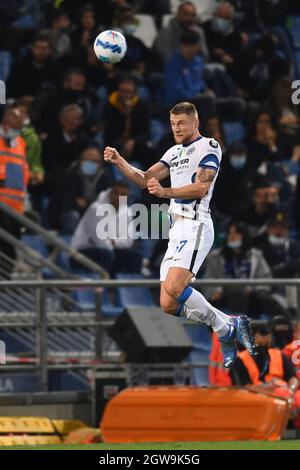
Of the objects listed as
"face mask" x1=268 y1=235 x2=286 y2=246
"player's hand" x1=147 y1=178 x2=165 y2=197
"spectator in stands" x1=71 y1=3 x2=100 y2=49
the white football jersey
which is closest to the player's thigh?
the white football jersey

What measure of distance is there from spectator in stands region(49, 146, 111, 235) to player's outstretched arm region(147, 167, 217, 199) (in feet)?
19.8

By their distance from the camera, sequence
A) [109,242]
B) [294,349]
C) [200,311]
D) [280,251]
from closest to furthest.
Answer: [200,311] < [294,349] < [109,242] < [280,251]

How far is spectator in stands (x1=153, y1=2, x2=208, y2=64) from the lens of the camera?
21422 mm

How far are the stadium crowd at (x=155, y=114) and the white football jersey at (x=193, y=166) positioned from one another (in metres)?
4.36

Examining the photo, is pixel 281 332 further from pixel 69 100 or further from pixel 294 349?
pixel 69 100

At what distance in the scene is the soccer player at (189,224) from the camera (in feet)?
39.7

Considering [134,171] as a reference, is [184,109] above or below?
above

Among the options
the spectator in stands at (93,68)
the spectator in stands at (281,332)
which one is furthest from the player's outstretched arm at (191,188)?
the spectator in stands at (93,68)

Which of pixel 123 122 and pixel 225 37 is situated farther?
pixel 225 37

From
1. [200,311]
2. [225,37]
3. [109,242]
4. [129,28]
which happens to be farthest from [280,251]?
[200,311]

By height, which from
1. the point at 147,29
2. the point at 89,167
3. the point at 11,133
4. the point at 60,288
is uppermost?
the point at 147,29

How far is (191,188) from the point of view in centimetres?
1187

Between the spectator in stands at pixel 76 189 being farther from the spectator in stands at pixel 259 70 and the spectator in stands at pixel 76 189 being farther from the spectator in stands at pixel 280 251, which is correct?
the spectator in stands at pixel 259 70

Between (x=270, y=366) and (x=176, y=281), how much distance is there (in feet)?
11.3
